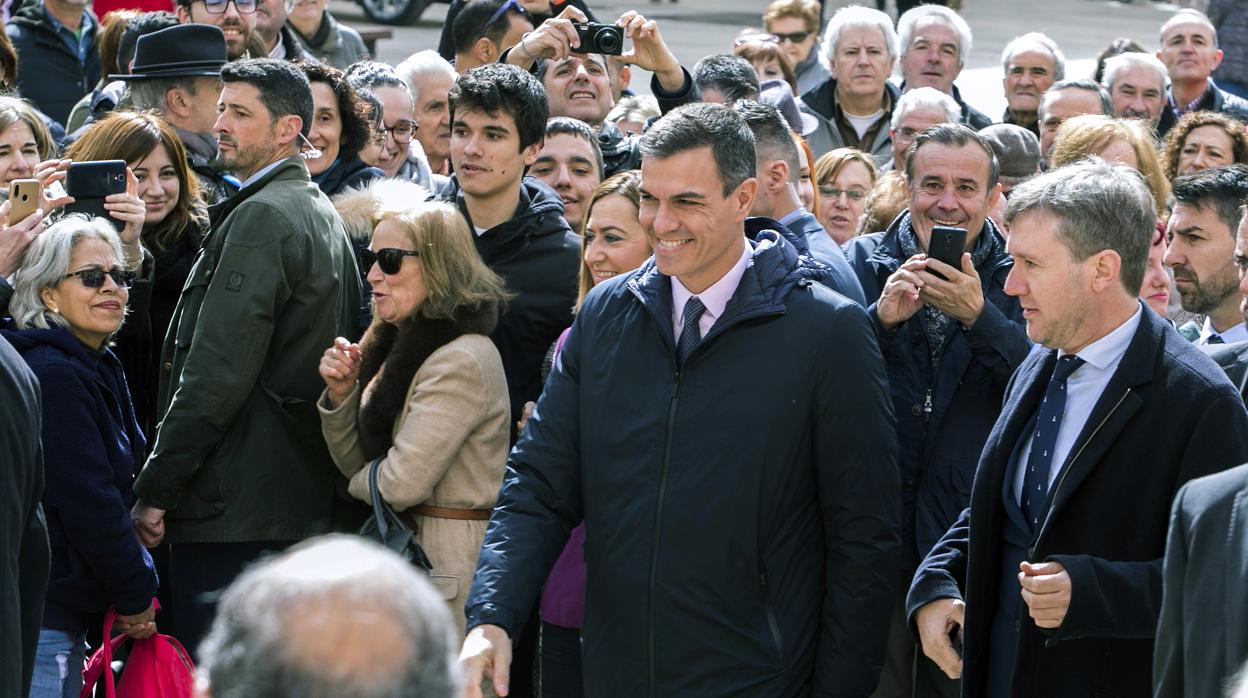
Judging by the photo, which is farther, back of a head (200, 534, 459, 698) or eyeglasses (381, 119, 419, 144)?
eyeglasses (381, 119, 419, 144)

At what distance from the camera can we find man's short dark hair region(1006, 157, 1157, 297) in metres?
3.94

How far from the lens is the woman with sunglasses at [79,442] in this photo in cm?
495

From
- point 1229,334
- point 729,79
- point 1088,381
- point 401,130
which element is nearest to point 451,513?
point 1088,381

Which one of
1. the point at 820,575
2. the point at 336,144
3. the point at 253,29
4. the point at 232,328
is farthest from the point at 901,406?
the point at 253,29

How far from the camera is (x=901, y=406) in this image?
499cm

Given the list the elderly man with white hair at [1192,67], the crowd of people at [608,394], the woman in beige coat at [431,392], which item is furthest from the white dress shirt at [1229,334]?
the elderly man with white hair at [1192,67]

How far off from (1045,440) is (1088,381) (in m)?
0.17

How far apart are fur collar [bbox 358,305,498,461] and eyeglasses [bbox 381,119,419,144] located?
243cm

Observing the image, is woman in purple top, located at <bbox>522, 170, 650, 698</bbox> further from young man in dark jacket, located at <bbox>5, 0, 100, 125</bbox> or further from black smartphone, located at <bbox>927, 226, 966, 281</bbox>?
young man in dark jacket, located at <bbox>5, 0, 100, 125</bbox>

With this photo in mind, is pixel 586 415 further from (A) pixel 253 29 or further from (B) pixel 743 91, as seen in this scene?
(A) pixel 253 29

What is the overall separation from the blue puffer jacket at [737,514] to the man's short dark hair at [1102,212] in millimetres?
523

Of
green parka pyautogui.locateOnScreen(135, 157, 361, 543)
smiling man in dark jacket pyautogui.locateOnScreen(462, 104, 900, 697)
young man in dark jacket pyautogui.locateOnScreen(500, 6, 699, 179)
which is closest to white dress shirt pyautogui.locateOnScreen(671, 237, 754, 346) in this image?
smiling man in dark jacket pyautogui.locateOnScreen(462, 104, 900, 697)

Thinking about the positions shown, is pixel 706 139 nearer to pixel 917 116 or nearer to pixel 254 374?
pixel 254 374

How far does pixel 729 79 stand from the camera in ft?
25.8
